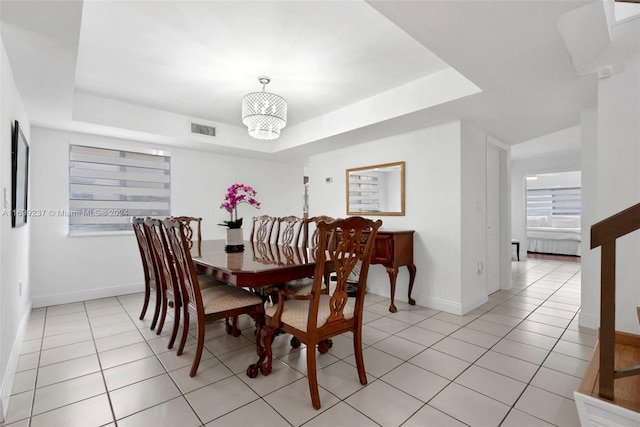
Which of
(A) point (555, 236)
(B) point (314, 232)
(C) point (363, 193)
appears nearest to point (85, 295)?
(B) point (314, 232)

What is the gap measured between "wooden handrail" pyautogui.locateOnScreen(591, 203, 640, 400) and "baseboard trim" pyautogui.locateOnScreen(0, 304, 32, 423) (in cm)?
291

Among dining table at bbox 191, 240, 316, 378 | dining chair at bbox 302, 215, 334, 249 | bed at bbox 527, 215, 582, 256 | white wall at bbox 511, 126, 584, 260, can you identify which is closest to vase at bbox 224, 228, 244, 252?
dining table at bbox 191, 240, 316, 378

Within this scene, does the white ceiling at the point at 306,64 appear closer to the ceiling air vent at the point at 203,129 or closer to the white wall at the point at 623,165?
the ceiling air vent at the point at 203,129

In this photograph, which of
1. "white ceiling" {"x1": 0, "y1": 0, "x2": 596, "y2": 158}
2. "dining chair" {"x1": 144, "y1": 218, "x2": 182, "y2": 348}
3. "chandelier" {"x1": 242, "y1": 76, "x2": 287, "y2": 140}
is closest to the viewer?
"white ceiling" {"x1": 0, "y1": 0, "x2": 596, "y2": 158}

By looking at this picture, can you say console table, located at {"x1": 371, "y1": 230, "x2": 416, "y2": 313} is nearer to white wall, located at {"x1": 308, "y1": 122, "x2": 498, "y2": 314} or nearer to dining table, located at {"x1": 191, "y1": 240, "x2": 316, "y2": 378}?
white wall, located at {"x1": 308, "y1": 122, "x2": 498, "y2": 314}

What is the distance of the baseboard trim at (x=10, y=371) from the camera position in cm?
165

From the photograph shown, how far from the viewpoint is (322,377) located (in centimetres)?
200

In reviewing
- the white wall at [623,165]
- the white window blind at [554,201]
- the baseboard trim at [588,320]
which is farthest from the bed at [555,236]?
the white wall at [623,165]

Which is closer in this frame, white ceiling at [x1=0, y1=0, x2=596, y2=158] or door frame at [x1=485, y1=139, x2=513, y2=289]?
white ceiling at [x1=0, y1=0, x2=596, y2=158]

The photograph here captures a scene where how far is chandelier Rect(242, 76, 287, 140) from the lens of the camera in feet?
9.55

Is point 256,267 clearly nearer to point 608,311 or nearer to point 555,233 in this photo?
point 608,311

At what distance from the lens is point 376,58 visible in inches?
101

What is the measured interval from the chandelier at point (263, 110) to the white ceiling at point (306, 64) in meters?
0.19

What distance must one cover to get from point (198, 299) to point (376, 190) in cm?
285
